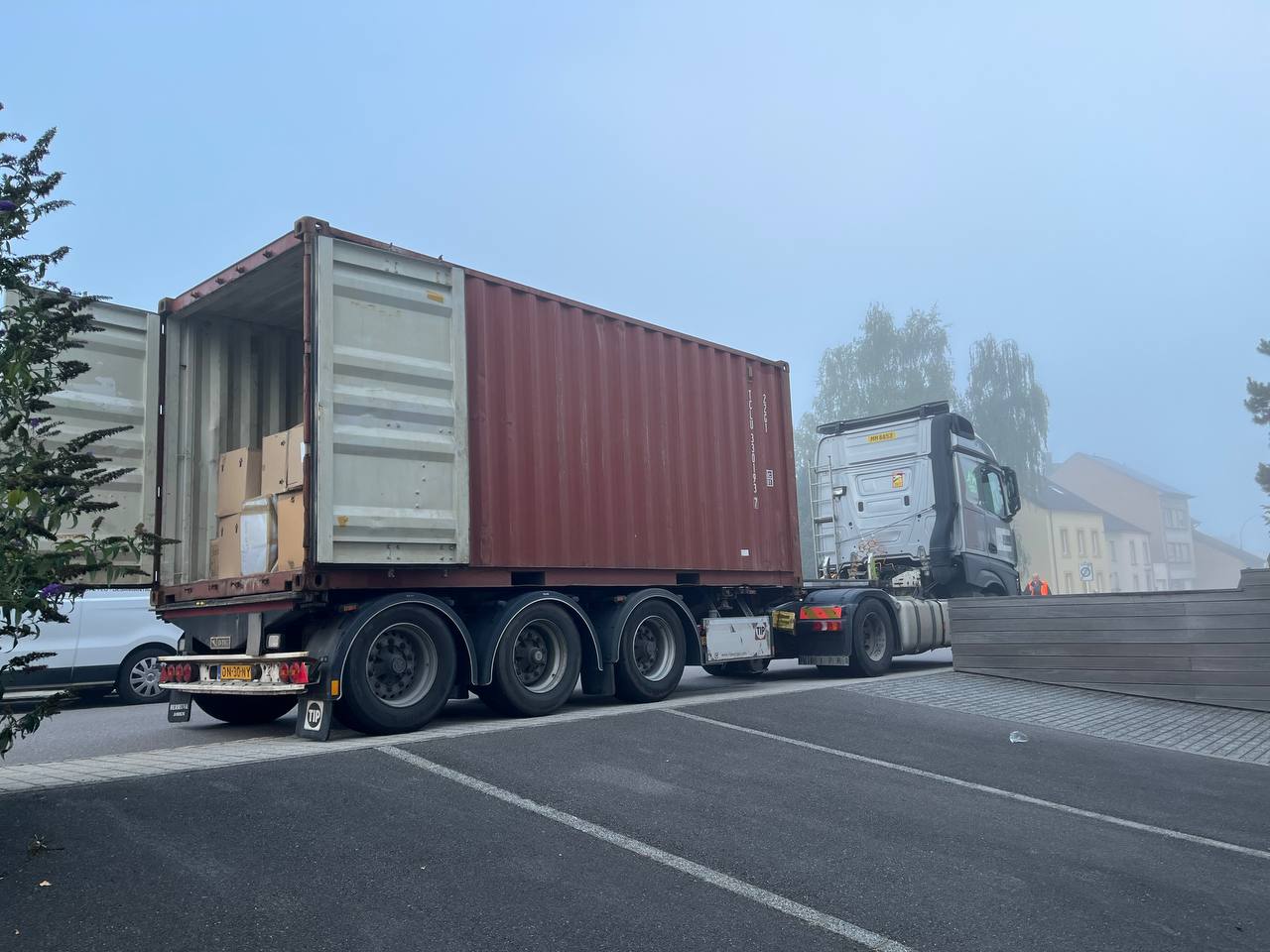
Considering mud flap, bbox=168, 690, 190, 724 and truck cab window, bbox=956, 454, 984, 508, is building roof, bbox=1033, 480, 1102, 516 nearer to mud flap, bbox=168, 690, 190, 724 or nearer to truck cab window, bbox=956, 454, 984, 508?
truck cab window, bbox=956, 454, 984, 508

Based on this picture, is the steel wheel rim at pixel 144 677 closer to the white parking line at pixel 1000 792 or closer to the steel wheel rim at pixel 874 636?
the white parking line at pixel 1000 792

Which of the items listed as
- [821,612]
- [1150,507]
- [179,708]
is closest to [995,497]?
[821,612]

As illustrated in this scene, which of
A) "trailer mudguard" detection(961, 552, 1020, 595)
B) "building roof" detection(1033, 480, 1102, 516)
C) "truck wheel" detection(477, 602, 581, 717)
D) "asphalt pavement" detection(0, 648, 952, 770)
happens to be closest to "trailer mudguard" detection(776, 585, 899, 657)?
"asphalt pavement" detection(0, 648, 952, 770)

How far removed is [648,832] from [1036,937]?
1.79m

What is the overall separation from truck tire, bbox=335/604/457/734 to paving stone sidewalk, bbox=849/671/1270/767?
438cm

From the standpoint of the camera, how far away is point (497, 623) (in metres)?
7.85

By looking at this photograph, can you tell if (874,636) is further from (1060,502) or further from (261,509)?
(1060,502)

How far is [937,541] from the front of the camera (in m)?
14.0

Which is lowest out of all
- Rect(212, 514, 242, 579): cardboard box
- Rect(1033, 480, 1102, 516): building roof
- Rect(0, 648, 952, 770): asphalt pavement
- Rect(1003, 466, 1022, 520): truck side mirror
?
Rect(0, 648, 952, 770): asphalt pavement

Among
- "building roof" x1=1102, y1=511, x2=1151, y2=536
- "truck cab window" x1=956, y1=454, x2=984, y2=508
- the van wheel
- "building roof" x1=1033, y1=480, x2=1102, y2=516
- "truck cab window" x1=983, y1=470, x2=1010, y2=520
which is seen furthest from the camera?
"building roof" x1=1102, y1=511, x2=1151, y2=536

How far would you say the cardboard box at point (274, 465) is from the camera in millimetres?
7609

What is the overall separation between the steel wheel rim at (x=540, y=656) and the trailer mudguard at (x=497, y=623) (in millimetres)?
199

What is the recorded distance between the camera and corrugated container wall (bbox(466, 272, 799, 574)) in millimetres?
8273

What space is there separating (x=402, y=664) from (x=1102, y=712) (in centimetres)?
661
